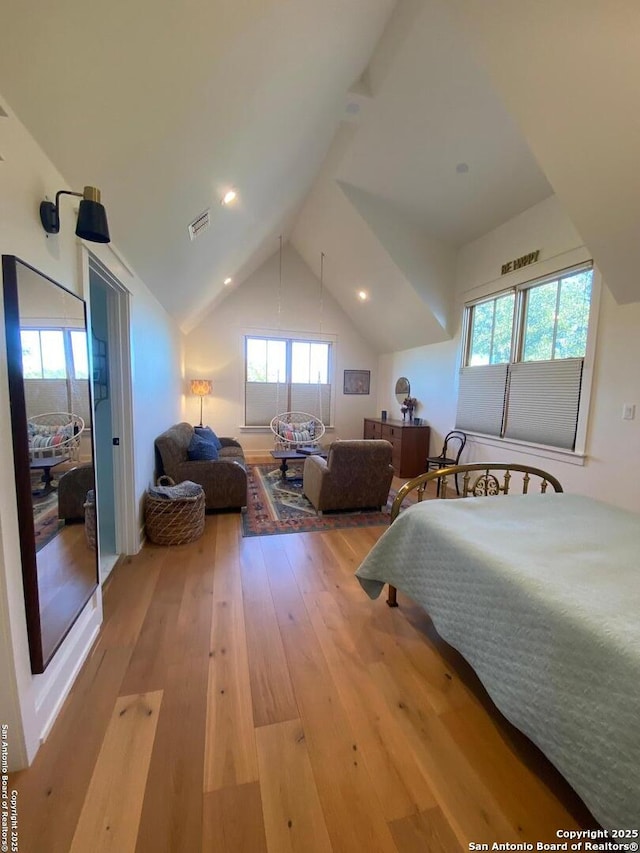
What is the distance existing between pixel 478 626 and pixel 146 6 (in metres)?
2.49

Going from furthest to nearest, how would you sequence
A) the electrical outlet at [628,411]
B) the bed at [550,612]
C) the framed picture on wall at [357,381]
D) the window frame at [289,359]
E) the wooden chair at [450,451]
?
the framed picture on wall at [357,381] < the window frame at [289,359] < the wooden chair at [450,451] < the electrical outlet at [628,411] < the bed at [550,612]

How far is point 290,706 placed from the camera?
1443mm

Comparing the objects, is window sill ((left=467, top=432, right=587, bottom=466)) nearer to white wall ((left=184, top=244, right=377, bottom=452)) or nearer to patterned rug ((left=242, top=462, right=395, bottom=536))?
patterned rug ((left=242, top=462, right=395, bottom=536))

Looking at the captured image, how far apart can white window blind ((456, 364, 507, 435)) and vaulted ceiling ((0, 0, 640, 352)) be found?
150 centimetres

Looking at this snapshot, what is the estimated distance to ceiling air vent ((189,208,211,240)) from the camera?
2520mm

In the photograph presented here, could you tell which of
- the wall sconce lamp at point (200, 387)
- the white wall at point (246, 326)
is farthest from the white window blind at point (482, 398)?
the wall sconce lamp at point (200, 387)

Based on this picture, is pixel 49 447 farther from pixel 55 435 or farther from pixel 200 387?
pixel 200 387

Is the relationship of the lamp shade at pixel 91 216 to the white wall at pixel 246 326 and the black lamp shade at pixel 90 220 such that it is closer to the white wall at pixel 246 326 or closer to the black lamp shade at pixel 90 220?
the black lamp shade at pixel 90 220

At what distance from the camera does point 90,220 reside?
130 cm

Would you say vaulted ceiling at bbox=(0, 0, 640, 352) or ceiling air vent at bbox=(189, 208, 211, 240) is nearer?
vaulted ceiling at bbox=(0, 0, 640, 352)

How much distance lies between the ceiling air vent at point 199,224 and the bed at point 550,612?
8.36 ft

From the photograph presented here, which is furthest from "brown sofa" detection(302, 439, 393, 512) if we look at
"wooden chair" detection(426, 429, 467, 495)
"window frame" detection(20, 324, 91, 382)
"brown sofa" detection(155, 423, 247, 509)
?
"window frame" detection(20, 324, 91, 382)

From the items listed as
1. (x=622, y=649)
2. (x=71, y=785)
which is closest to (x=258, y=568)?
(x=71, y=785)

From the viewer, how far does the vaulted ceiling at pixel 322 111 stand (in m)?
1.20
